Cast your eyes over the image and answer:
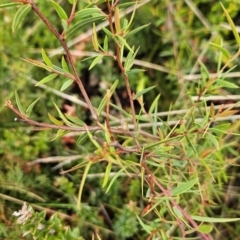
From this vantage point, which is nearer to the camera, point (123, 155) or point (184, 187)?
point (184, 187)

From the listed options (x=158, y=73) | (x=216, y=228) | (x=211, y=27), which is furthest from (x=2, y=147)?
(x=211, y=27)

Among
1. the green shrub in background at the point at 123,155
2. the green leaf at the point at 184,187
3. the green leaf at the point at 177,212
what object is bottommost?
the green shrub in background at the point at 123,155

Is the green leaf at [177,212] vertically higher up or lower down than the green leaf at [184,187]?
lower down

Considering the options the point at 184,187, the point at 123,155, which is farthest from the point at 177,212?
the point at 123,155

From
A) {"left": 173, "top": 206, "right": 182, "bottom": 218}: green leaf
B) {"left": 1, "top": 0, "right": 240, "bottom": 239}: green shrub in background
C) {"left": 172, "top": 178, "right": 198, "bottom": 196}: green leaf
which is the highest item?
{"left": 172, "top": 178, "right": 198, "bottom": 196}: green leaf

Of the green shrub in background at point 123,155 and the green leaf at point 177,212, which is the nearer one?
the green leaf at point 177,212

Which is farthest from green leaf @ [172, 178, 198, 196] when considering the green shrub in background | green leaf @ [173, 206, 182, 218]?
the green shrub in background

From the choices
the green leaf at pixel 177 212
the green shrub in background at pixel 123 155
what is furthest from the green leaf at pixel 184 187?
the green shrub in background at pixel 123 155

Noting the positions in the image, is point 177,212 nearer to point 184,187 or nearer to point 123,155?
point 184,187

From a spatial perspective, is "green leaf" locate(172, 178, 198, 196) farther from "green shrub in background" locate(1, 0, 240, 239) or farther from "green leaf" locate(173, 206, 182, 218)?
"green shrub in background" locate(1, 0, 240, 239)

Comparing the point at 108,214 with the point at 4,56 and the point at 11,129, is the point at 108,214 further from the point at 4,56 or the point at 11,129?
the point at 4,56

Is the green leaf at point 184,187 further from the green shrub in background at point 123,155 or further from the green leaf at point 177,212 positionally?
the green shrub in background at point 123,155
